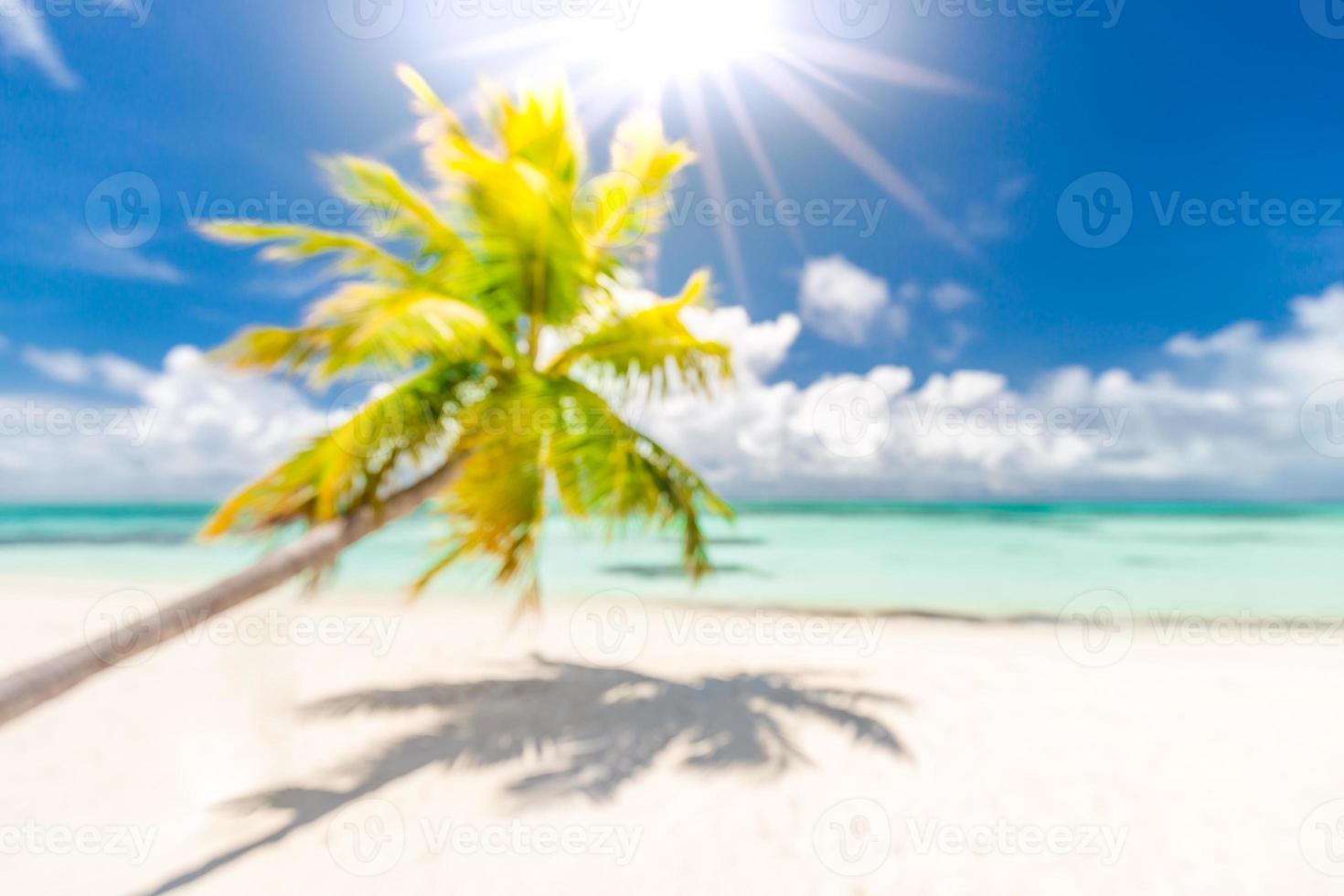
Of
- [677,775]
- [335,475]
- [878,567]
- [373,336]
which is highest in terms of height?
[373,336]

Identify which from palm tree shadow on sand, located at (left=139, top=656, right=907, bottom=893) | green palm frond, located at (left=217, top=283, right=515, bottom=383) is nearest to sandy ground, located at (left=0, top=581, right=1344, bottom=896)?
palm tree shadow on sand, located at (left=139, top=656, right=907, bottom=893)

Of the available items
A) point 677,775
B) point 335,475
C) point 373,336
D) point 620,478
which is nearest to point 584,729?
point 677,775

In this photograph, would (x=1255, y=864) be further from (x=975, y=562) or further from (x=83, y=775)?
(x=975, y=562)

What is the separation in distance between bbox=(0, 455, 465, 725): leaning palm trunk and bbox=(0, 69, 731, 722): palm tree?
1cm

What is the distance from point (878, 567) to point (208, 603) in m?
15.2

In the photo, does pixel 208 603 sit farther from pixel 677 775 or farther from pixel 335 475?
pixel 677 775

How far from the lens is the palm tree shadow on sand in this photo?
145 inches

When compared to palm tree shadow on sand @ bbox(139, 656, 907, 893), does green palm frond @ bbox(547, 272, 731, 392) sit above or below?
above

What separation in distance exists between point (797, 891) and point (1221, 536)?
30402mm

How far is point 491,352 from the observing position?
4.15 m

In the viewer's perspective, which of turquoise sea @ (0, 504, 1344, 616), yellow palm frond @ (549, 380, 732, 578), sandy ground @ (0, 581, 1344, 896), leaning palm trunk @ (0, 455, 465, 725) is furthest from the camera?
turquoise sea @ (0, 504, 1344, 616)

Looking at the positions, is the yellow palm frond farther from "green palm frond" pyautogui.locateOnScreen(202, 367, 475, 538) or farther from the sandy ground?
the sandy ground

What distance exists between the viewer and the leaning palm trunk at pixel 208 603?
2189mm

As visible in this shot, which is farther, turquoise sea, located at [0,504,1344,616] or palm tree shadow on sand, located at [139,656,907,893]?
turquoise sea, located at [0,504,1344,616]
